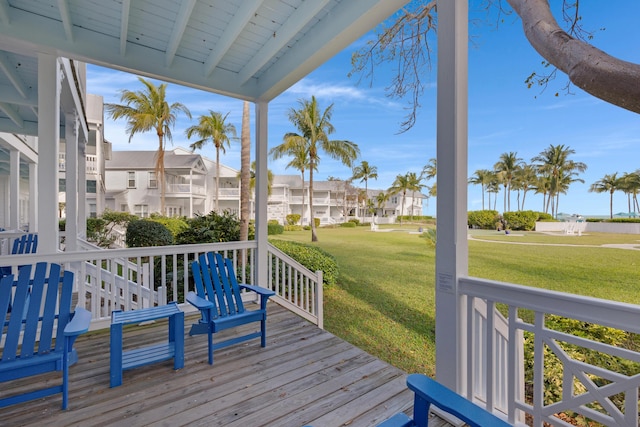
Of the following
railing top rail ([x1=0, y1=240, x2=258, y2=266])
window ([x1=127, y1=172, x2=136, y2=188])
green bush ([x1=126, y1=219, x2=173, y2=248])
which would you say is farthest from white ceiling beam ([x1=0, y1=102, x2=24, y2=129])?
window ([x1=127, y1=172, x2=136, y2=188])

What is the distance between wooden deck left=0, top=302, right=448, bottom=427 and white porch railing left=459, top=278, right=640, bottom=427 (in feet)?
1.78

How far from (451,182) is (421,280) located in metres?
9.54

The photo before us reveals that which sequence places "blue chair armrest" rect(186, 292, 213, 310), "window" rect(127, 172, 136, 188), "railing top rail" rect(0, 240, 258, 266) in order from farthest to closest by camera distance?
"window" rect(127, 172, 136, 188) < "railing top rail" rect(0, 240, 258, 266) < "blue chair armrest" rect(186, 292, 213, 310)

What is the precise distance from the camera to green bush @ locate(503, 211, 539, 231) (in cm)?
1300

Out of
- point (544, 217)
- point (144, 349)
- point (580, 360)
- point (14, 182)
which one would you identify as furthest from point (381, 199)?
point (144, 349)

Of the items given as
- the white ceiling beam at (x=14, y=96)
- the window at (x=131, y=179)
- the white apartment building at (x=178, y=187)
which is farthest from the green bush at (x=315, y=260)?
the window at (x=131, y=179)

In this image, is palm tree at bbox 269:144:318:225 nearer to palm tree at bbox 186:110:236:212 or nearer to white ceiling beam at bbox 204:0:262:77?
palm tree at bbox 186:110:236:212

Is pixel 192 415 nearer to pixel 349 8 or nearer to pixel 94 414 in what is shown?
pixel 94 414

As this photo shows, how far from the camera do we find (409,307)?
7.98 metres

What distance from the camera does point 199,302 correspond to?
8.71 feet

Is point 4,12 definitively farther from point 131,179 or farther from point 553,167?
point 131,179

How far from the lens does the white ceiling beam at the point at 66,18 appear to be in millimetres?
2469

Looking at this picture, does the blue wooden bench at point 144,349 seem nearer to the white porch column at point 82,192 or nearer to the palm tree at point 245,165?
the white porch column at point 82,192

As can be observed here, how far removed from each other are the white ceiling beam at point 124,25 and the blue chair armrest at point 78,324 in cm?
255
